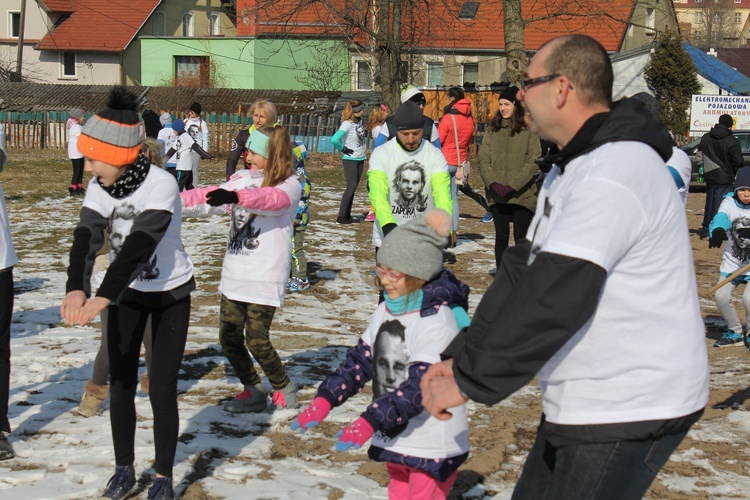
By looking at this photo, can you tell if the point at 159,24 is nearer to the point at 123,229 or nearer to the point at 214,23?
the point at 214,23

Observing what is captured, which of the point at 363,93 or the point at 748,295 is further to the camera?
the point at 363,93

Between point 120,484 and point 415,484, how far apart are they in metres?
1.63

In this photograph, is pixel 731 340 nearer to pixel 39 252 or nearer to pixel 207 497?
pixel 207 497

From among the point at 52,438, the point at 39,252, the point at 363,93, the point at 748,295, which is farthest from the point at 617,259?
the point at 363,93

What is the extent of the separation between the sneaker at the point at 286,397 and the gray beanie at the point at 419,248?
258 cm

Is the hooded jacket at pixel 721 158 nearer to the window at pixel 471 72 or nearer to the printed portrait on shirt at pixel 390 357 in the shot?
the printed portrait on shirt at pixel 390 357

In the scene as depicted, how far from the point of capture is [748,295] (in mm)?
8125

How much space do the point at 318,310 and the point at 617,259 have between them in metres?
7.07

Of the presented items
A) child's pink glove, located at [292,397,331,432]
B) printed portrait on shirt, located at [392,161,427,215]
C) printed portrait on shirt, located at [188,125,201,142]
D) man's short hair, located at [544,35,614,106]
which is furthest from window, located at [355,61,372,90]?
man's short hair, located at [544,35,614,106]

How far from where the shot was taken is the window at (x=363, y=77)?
43688 mm

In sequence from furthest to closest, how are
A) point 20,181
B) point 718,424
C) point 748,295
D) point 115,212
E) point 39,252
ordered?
point 20,181 → point 39,252 → point 748,295 → point 718,424 → point 115,212

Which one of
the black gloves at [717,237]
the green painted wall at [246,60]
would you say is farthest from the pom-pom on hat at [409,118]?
the green painted wall at [246,60]

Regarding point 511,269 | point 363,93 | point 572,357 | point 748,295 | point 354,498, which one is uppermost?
point 363,93

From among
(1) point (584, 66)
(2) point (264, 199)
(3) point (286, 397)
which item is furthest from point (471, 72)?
(1) point (584, 66)
